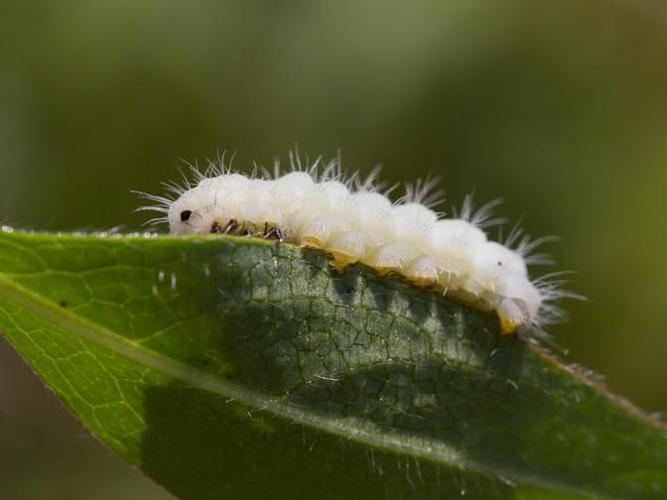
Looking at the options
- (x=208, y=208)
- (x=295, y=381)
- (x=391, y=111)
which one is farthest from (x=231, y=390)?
(x=391, y=111)

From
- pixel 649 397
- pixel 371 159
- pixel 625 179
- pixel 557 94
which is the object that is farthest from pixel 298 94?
pixel 649 397

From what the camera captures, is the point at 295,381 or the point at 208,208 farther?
the point at 208,208

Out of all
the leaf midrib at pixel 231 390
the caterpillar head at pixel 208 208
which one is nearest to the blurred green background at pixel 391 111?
the caterpillar head at pixel 208 208

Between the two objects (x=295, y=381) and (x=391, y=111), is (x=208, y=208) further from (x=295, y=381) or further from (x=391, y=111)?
(x=391, y=111)

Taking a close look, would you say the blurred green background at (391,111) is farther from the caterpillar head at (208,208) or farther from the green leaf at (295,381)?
the green leaf at (295,381)

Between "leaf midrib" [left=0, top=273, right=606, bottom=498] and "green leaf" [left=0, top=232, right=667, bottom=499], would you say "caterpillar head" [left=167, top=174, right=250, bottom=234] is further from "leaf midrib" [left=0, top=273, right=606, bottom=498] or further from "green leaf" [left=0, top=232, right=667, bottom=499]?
"leaf midrib" [left=0, top=273, right=606, bottom=498]

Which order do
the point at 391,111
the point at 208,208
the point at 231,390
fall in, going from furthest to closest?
the point at 391,111 < the point at 208,208 < the point at 231,390
